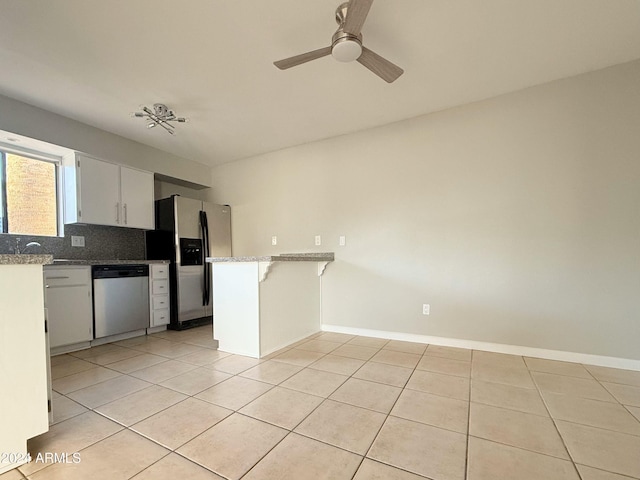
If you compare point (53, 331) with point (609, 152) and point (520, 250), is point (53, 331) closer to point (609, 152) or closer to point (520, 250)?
point (520, 250)

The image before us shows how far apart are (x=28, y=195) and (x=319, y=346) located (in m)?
3.49

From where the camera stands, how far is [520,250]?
102 inches

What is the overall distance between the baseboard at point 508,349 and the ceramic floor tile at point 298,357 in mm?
857

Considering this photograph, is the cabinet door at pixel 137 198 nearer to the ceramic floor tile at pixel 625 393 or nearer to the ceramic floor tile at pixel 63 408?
the ceramic floor tile at pixel 63 408

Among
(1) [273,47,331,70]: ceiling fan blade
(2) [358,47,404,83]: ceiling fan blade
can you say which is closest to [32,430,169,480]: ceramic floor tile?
(1) [273,47,331,70]: ceiling fan blade

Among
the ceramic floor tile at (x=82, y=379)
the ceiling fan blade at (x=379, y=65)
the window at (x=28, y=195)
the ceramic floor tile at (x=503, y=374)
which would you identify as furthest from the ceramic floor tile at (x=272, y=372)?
the window at (x=28, y=195)

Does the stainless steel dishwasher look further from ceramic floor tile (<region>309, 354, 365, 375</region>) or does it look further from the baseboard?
the baseboard

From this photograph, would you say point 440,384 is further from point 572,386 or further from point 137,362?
point 137,362

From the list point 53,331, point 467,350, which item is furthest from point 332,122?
point 53,331

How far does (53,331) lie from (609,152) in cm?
520

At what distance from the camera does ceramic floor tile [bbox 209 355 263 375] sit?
7.55 ft

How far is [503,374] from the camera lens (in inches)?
85.5

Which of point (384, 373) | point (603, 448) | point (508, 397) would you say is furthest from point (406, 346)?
point (603, 448)

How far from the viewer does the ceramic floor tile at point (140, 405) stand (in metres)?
1.62
